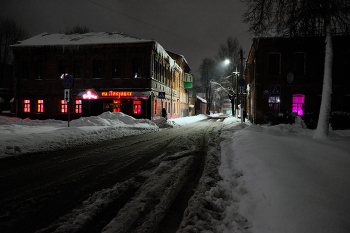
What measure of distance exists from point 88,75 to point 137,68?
596cm

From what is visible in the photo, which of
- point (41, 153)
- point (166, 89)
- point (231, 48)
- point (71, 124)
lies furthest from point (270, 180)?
point (231, 48)

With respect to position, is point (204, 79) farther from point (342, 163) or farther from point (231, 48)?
point (342, 163)

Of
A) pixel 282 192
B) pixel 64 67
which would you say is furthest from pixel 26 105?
pixel 282 192

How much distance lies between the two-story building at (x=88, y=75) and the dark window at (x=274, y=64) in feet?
42.3

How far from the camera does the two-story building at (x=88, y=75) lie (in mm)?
24328

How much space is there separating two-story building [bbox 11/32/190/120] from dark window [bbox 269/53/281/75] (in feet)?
42.3

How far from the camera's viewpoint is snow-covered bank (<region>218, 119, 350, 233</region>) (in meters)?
2.57

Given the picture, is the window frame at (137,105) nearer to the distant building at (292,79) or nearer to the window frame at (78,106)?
the window frame at (78,106)

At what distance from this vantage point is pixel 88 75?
25.2 m

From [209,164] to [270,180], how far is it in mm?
2429

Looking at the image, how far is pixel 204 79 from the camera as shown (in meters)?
59.0

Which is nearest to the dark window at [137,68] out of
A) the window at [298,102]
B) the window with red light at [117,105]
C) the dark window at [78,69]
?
the window with red light at [117,105]

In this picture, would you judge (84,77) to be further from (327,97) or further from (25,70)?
(327,97)

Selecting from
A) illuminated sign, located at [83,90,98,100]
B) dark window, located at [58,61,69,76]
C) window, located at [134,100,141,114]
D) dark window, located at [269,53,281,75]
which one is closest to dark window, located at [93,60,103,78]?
illuminated sign, located at [83,90,98,100]
